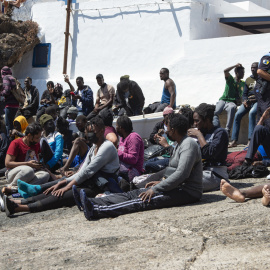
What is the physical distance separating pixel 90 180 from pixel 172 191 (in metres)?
1.28

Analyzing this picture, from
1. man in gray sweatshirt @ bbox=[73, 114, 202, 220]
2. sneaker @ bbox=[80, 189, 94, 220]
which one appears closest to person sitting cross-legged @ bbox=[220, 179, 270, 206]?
man in gray sweatshirt @ bbox=[73, 114, 202, 220]

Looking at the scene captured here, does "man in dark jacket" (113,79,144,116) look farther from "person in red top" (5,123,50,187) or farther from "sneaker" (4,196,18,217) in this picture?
"sneaker" (4,196,18,217)

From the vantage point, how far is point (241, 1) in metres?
18.3

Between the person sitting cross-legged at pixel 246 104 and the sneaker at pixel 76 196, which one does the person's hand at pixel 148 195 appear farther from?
the person sitting cross-legged at pixel 246 104

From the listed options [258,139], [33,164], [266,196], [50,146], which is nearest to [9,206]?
[33,164]

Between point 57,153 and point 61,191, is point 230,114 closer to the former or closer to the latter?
point 57,153

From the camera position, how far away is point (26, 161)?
320 inches

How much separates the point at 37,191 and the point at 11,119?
5502mm

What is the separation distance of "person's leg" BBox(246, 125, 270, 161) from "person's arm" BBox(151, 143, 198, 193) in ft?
6.95

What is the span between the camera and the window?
59.9 ft

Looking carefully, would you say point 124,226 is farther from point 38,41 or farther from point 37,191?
point 38,41

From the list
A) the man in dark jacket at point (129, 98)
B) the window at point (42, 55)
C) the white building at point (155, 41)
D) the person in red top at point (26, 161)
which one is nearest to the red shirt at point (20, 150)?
the person in red top at point (26, 161)

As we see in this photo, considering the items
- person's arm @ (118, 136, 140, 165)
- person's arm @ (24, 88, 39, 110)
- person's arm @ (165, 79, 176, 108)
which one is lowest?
person's arm @ (118, 136, 140, 165)

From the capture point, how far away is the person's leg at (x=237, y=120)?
10875 mm
